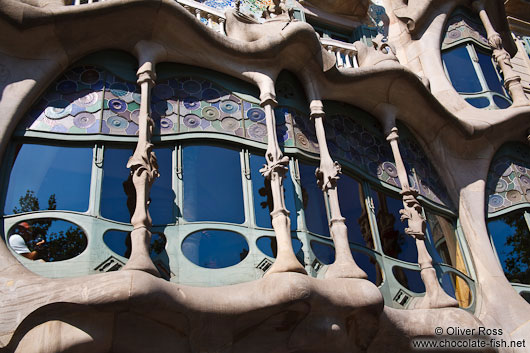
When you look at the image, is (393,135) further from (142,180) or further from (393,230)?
(142,180)

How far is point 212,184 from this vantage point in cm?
732

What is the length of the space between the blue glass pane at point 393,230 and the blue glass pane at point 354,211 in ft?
0.90

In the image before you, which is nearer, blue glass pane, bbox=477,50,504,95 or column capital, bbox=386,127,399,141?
column capital, bbox=386,127,399,141

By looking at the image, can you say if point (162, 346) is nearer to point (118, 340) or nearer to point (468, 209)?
point (118, 340)

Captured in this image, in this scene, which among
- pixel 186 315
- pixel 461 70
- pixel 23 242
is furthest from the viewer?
pixel 461 70

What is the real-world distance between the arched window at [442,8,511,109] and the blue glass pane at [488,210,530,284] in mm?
2143

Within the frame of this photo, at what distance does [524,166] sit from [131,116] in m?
6.83

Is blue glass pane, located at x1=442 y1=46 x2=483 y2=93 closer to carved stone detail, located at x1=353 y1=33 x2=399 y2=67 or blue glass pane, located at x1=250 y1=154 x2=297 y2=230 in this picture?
carved stone detail, located at x1=353 y1=33 x2=399 y2=67

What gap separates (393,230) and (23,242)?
4.75 meters

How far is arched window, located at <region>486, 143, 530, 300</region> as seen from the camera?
935 cm

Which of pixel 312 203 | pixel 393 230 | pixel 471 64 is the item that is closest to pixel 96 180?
pixel 312 203

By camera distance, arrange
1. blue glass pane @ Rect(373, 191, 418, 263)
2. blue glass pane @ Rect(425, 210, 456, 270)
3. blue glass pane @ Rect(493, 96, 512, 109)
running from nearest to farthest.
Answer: blue glass pane @ Rect(373, 191, 418, 263) < blue glass pane @ Rect(425, 210, 456, 270) < blue glass pane @ Rect(493, 96, 512, 109)

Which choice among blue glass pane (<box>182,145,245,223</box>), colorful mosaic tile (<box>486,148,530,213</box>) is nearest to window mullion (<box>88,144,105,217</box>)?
blue glass pane (<box>182,145,245,223</box>)

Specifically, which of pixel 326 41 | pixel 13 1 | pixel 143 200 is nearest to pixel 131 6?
pixel 13 1
